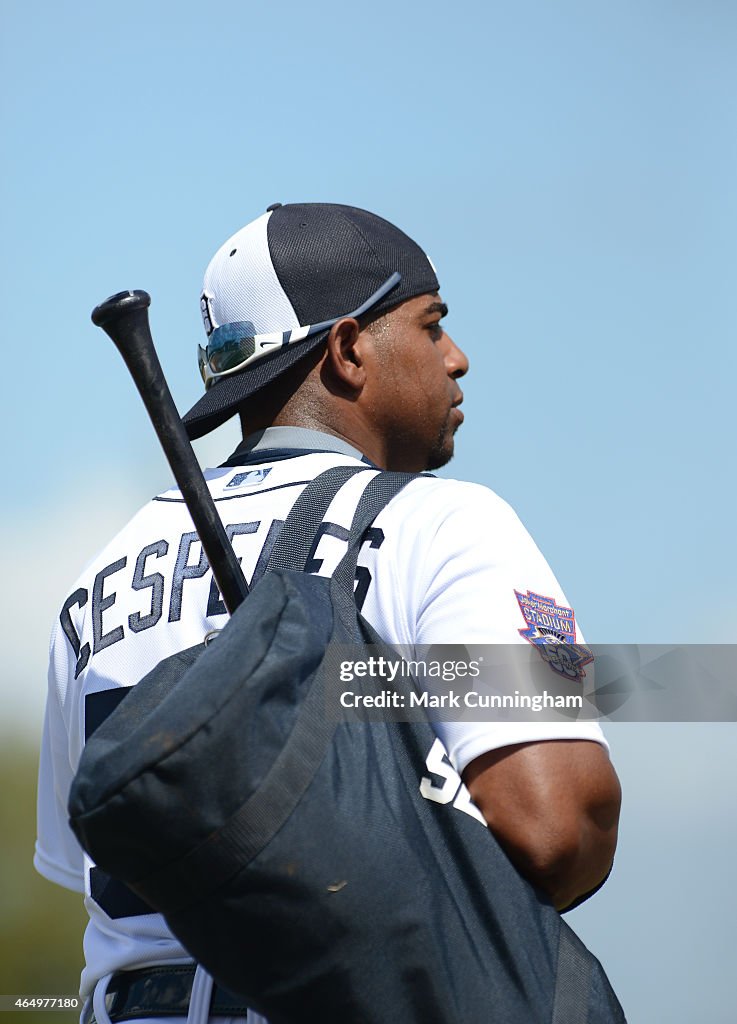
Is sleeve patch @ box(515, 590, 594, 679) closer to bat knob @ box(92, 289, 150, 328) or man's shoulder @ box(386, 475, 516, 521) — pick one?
man's shoulder @ box(386, 475, 516, 521)

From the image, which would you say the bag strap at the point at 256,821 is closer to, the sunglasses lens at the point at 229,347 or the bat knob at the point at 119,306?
the bat knob at the point at 119,306

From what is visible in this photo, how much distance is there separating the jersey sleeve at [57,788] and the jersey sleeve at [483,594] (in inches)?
30.8

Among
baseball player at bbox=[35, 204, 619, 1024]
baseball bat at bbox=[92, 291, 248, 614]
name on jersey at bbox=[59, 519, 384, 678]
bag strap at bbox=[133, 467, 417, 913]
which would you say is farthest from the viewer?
name on jersey at bbox=[59, 519, 384, 678]

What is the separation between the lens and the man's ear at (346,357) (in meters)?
2.62

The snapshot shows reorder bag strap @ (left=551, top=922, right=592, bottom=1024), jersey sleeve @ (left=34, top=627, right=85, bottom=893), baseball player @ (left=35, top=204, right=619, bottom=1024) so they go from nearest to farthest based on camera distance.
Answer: bag strap @ (left=551, top=922, right=592, bottom=1024), baseball player @ (left=35, top=204, right=619, bottom=1024), jersey sleeve @ (left=34, top=627, right=85, bottom=893)

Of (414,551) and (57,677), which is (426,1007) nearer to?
(414,551)

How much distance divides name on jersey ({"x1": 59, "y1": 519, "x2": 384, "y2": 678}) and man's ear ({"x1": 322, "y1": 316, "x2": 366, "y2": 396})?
1.77ft

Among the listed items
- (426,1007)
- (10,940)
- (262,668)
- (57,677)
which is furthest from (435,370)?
(10,940)

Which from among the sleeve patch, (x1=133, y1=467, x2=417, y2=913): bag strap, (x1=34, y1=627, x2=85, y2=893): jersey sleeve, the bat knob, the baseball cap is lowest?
(x1=34, y1=627, x2=85, y2=893): jersey sleeve

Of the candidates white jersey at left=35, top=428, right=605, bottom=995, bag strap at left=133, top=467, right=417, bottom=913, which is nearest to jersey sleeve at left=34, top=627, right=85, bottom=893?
white jersey at left=35, top=428, right=605, bottom=995

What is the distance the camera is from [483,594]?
1975mm

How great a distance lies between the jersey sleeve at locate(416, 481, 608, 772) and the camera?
1.85 meters

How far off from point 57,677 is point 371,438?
31.1 inches

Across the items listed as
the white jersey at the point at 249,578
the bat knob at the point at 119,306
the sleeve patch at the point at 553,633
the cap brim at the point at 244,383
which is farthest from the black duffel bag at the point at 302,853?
the cap brim at the point at 244,383
